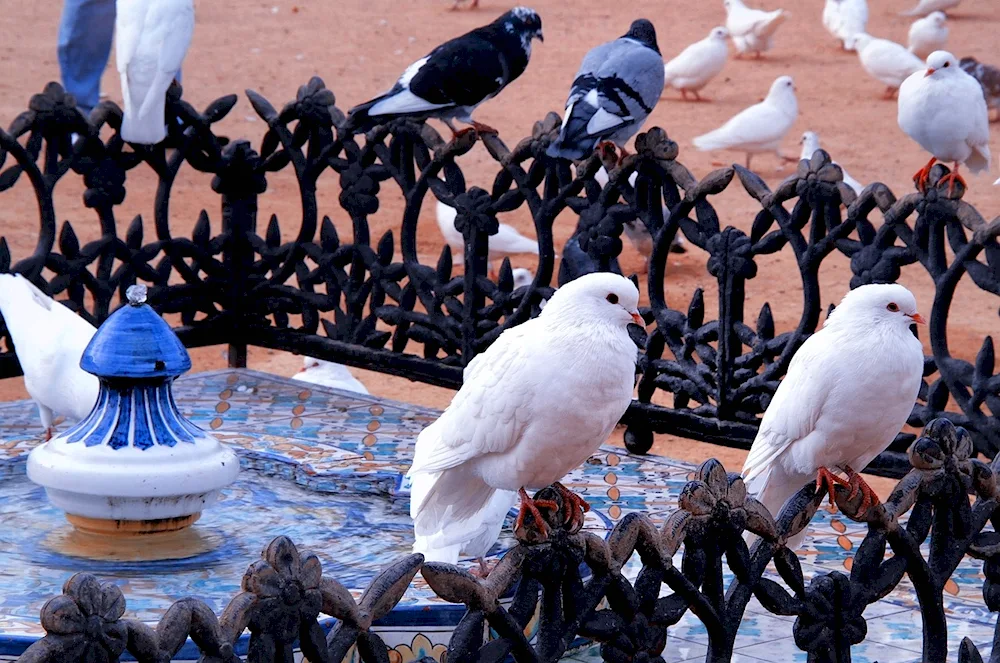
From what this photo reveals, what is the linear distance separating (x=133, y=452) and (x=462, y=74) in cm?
324

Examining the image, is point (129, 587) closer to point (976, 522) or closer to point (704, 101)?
point (976, 522)

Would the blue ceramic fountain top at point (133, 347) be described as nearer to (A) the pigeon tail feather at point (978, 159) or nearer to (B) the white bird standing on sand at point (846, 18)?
(A) the pigeon tail feather at point (978, 159)

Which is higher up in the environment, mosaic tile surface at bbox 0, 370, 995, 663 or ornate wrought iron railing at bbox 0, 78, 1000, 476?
ornate wrought iron railing at bbox 0, 78, 1000, 476

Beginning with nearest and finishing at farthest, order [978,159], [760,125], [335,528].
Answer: [335,528], [978,159], [760,125]

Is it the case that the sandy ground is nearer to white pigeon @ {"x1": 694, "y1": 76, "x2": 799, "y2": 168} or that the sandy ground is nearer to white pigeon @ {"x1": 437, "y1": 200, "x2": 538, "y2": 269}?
white pigeon @ {"x1": 694, "y1": 76, "x2": 799, "y2": 168}

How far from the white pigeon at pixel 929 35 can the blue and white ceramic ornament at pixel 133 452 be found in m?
15.8

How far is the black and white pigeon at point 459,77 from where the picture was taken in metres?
6.82

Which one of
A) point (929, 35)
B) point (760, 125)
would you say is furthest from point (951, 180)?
point (929, 35)

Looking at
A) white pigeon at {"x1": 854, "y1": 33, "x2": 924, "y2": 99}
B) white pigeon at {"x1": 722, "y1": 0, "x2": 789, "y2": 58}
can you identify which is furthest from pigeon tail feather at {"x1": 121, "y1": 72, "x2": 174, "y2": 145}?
white pigeon at {"x1": 722, "y1": 0, "x2": 789, "y2": 58}

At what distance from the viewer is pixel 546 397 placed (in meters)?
3.54

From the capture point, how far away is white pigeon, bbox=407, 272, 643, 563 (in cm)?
353

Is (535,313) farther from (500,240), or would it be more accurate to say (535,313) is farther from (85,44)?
(85,44)

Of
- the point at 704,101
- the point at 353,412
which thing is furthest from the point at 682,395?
the point at 704,101

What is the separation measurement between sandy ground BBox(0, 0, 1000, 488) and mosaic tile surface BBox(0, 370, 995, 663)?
127 inches
